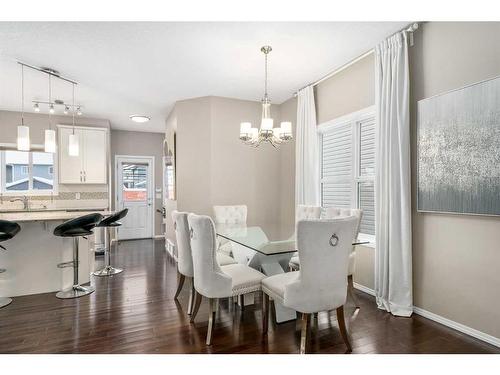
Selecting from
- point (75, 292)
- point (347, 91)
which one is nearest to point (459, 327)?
point (347, 91)

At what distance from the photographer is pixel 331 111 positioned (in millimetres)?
3922

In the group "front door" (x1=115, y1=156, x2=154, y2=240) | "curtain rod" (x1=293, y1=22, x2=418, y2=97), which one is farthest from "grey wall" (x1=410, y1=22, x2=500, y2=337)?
"front door" (x1=115, y1=156, x2=154, y2=240)

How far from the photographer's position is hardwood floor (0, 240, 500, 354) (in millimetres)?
2158

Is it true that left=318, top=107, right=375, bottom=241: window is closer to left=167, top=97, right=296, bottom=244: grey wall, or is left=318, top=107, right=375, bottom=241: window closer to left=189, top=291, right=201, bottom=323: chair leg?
left=167, top=97, right=296, bottom=244: grey wall

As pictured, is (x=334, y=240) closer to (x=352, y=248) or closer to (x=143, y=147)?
(x=352, y=248)

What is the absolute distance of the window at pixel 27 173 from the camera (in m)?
5.57

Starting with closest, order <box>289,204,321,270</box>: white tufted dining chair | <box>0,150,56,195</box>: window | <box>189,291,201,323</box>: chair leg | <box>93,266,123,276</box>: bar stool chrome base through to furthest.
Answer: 1. <box>189,291,201,323</box>: chair leg
2. <box>289,204,321,270</box>: white tufted dining chair
3. <box>93,266,123,276</box>: bar stool chrome base
4. <box>0,150,56,195</box>: window

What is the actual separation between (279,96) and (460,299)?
364cm

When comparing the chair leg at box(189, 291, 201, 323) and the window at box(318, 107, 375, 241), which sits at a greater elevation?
the window at box(318, 107, 375, 241)

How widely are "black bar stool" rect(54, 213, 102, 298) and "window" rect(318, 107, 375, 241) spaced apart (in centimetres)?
309

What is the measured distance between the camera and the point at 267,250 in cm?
236
